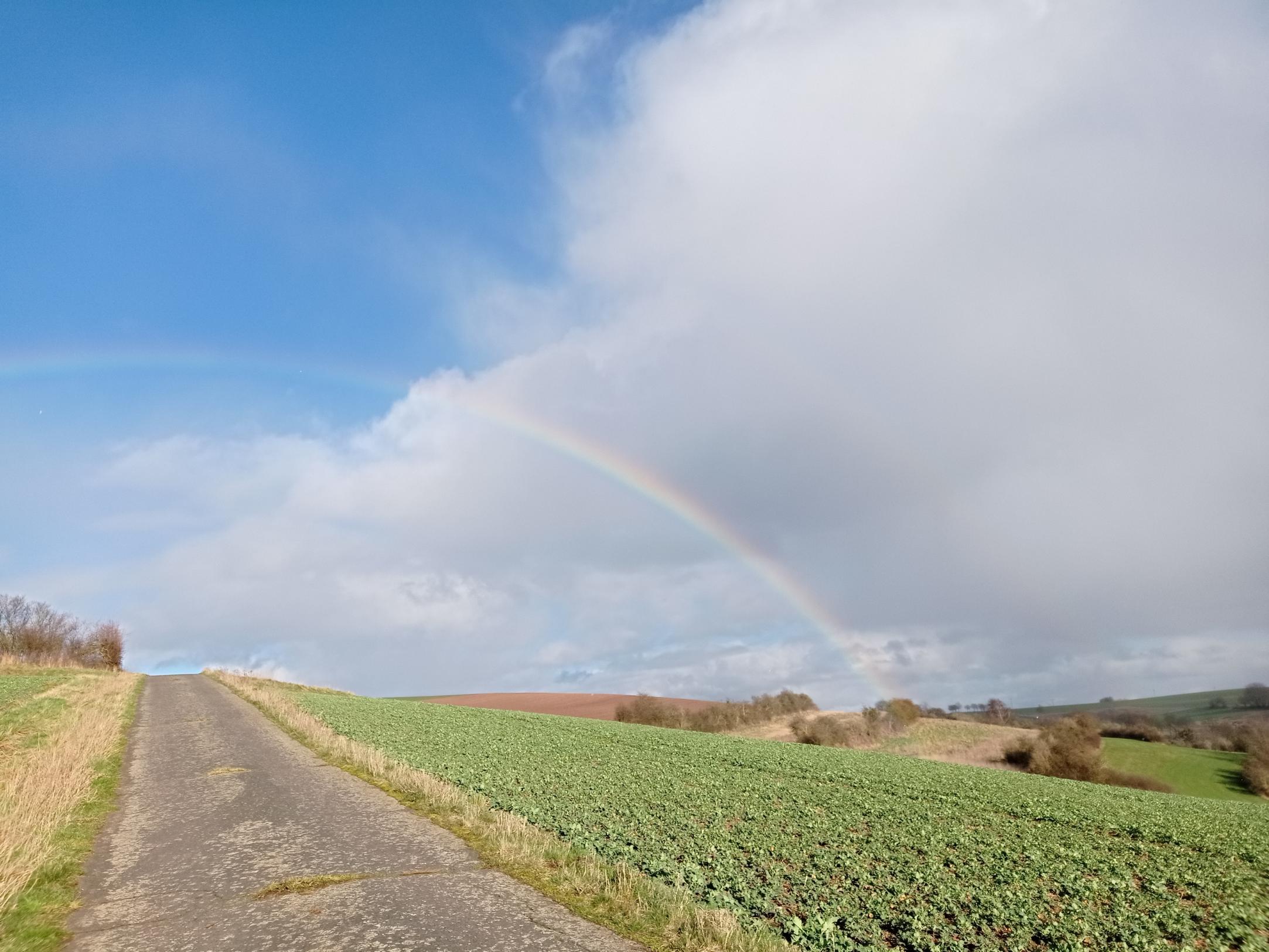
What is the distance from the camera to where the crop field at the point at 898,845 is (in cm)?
1124

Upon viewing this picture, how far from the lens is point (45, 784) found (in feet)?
52.4

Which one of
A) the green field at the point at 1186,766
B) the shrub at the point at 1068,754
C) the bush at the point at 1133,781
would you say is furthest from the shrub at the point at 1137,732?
the shrub at the point at 1068,754

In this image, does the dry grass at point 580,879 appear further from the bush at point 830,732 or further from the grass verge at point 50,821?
the bush at point 830,732

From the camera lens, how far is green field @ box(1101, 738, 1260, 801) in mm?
72938

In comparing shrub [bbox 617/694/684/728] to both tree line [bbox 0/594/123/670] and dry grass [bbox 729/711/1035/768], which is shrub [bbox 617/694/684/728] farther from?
tree line [bbox 0/594/123/670]

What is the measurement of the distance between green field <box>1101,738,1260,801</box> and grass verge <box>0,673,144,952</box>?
86102 mm

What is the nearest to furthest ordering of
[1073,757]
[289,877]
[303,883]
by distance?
1. [303,883]
2. [289,877]
3. [1073,757]

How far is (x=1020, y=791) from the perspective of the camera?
99.4 ft

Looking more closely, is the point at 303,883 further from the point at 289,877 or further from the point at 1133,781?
the point at 1133,781

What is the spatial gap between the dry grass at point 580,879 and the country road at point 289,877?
0.36 metres

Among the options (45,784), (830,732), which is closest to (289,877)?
(45,784)

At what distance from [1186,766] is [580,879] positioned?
97145 mm

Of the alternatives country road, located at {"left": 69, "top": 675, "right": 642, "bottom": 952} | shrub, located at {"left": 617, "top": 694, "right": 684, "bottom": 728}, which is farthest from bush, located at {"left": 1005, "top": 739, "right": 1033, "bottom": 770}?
country road, located at {"left": 69, "top": 675, "right": 642, "bottom": 952}

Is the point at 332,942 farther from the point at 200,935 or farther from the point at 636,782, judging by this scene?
the point at 636,782
